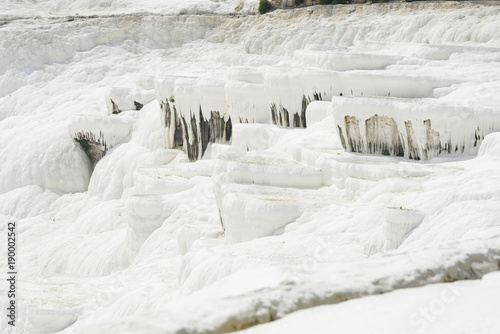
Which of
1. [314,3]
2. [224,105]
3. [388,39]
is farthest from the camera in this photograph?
[314,3]

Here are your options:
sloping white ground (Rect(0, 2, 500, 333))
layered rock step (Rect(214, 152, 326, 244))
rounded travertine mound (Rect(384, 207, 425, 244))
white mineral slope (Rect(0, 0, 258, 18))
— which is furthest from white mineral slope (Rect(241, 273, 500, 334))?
white mineral slope (Rect(0, 0, 258, 18))

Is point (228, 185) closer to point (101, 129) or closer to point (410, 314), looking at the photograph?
point (410, 314)

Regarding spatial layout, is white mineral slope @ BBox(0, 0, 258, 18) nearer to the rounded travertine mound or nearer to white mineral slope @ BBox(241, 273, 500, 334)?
the rounded travertine mound

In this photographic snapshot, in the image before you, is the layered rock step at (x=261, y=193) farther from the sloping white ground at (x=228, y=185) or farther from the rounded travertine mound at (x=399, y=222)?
the rounded travertine mound at (x=399, y=222)

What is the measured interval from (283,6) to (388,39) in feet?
22.2

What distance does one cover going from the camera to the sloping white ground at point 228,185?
5129 mm

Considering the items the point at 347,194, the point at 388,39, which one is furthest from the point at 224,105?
the point at 347,194

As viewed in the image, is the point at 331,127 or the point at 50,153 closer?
the point at 331,127

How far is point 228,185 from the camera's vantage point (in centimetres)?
1389

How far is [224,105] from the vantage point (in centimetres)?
2042

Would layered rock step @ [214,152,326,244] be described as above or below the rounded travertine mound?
below

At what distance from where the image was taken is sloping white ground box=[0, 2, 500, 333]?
5.13m

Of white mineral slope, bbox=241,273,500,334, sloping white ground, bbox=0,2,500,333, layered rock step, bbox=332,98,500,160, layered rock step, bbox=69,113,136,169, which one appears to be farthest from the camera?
layered rock step, bbox=69,113,136,169

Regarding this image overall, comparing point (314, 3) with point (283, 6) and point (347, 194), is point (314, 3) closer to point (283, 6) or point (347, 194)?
point (283, 6)
